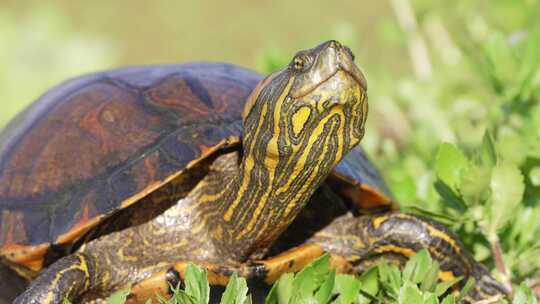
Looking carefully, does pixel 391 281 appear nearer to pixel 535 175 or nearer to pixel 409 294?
pixel 409 294

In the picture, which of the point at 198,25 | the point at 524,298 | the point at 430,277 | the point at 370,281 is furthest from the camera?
the point at 198,25

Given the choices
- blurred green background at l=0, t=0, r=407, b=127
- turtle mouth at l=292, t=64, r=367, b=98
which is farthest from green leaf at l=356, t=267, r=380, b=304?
blurred green background at l=0, t=0, r=407, b=127

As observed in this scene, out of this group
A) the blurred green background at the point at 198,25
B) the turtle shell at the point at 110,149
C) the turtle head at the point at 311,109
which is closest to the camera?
the turtle head at the point at 311,109

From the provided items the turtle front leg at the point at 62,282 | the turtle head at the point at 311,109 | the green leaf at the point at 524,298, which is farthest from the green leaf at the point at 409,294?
the turtle front leg at the point at 62,282

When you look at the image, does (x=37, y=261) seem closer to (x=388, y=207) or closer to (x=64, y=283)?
(x=64, y=283)

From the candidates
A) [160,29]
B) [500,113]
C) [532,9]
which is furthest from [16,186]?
[160,29]

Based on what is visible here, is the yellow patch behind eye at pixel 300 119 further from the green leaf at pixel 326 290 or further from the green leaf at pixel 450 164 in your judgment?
the green leaf at pixel 450 164

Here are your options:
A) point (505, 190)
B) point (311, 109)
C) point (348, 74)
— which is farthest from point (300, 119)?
point (505, 190)
